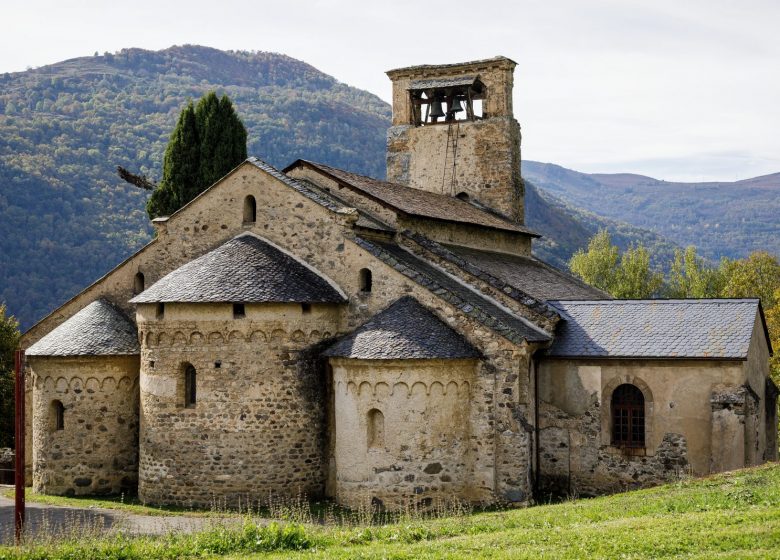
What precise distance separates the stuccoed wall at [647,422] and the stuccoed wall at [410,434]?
285 cm

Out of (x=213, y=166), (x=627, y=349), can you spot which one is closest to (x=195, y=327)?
(x=627, y=349)

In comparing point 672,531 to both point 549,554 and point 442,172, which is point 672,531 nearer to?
point 549,554

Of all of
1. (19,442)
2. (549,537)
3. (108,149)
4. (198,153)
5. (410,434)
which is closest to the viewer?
(549,537)

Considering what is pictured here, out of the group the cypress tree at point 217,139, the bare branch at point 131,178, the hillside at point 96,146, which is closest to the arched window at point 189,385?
the bare branch at point 131,178

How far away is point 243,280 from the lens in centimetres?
2117

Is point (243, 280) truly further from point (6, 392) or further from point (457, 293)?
point (6, 392)

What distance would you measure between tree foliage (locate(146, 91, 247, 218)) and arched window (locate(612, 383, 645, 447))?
23.1m

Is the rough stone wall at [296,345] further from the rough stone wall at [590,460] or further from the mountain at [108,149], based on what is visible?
the mountain at [108,149]

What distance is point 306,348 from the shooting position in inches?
842

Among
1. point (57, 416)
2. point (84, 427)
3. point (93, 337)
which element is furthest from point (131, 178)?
point (84, 427)

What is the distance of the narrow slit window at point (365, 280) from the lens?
22.0 metres

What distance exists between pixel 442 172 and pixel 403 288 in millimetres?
14113

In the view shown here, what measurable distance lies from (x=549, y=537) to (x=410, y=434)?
22.6 ft

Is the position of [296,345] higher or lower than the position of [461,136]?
lower
